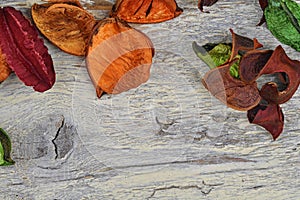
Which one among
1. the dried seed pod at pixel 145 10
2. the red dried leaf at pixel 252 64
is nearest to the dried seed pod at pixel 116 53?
the dried seed pod at pixel 145 10

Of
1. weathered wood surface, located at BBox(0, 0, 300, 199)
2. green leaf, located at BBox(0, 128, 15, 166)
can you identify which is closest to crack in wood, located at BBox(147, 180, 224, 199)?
weathered wood surface, located at BBox(0, 0, 300, 199)

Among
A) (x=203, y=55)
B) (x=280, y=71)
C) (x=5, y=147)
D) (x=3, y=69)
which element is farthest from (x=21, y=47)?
(x=280, y=71)

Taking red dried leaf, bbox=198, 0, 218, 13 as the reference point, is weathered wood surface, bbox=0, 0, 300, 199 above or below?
below

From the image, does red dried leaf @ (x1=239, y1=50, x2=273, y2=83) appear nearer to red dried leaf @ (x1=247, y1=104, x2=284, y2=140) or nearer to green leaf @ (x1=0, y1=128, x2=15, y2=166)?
red dried leaf @ (x1=247, y1=104, x2=284, y2=140)

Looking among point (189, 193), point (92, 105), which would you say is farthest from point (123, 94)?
point (189, 193)

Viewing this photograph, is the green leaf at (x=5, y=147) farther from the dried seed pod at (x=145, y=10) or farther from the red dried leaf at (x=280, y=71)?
the red dried leaf at (x=280, y=71)

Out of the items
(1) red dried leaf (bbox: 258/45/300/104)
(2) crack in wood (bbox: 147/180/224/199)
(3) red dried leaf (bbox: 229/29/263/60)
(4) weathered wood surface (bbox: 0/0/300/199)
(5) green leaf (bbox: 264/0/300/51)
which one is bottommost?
(2) crack in wood (bbox: 147/180/224/199)
